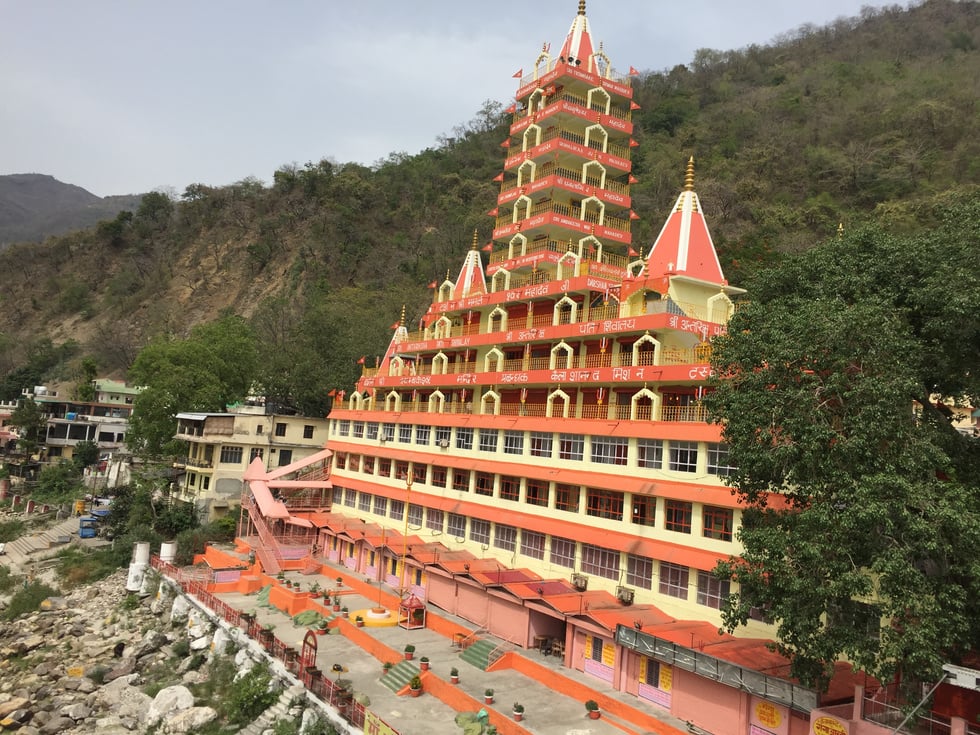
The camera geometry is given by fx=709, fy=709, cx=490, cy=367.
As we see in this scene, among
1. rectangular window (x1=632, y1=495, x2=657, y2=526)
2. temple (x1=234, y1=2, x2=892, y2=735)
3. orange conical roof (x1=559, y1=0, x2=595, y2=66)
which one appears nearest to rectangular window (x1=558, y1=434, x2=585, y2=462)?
temple (x1=234, y1=2, x2=892, y2=735)

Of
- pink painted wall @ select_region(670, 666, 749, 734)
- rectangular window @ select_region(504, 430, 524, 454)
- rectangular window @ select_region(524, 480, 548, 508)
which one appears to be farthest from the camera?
rectangular window @ select_region(504, 430, 524, 454)

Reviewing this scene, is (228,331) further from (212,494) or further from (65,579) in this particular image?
(65,579)

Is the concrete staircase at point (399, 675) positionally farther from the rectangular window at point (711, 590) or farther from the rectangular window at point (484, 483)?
the rectangular window at point (484, 483)

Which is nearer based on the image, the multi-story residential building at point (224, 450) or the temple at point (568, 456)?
the temple at point (568, 456)

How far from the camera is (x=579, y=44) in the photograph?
1314 inches

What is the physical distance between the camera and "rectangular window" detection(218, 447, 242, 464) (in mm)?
41781

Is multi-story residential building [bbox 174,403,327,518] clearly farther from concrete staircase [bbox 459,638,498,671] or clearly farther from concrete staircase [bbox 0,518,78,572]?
concrete staircase [bbox 459,638,498,671]

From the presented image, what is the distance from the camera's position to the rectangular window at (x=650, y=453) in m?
21.6

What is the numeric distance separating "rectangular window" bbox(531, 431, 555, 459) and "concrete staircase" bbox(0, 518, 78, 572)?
30.0 meters

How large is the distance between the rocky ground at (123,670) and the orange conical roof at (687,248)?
18747 mm

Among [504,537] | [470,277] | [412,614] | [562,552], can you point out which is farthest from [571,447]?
[470,277]

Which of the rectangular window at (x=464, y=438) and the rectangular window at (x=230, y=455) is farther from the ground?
the rectangular window at (x=464, y=438)

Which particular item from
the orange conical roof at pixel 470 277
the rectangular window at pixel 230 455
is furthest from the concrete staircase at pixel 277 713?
the rectangular window at pixel 230 455

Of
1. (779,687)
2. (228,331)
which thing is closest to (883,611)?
(779,687)
